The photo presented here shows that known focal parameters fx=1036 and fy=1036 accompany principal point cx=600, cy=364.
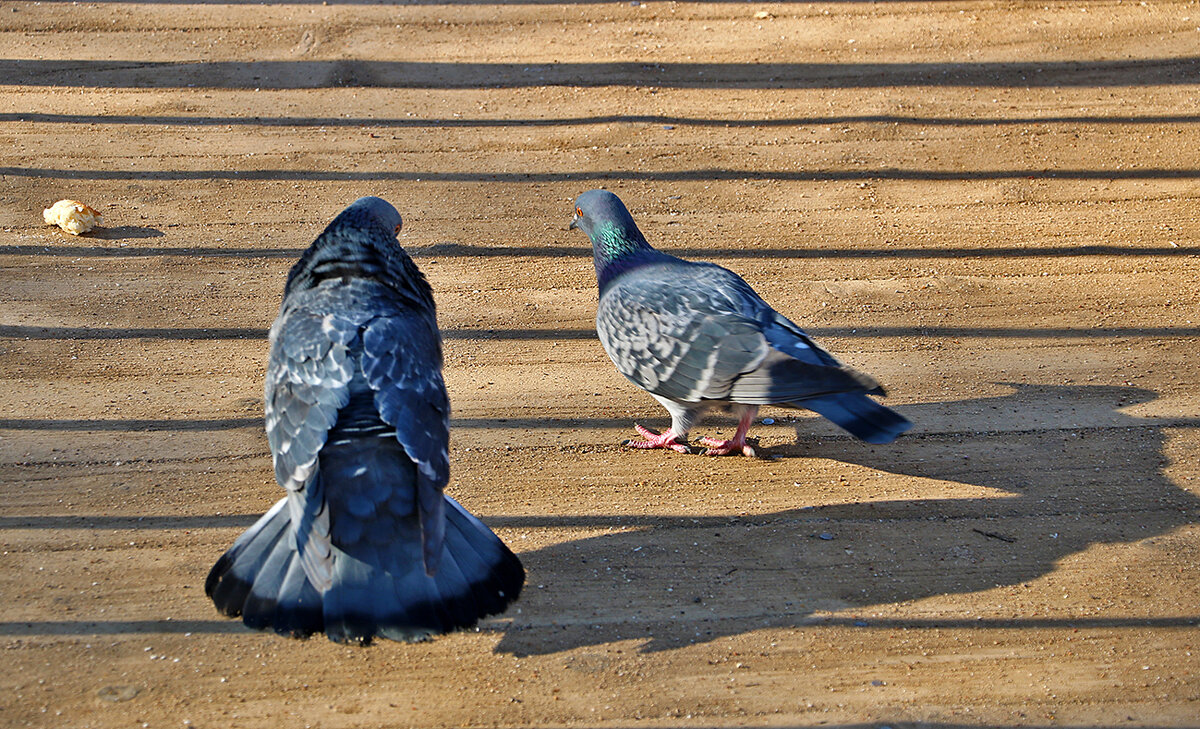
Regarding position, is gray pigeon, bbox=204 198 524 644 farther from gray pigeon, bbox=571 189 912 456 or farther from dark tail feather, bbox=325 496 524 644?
gray pigeon, bbox=571 189 912 456

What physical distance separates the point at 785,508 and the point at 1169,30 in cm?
605

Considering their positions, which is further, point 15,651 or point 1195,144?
point 1195,144

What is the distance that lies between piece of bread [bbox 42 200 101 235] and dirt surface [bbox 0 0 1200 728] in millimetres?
81

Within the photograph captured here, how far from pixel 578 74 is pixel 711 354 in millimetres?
3944

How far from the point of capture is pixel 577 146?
22.0 feet

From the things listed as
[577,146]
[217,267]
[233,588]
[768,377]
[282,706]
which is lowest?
[282,706]

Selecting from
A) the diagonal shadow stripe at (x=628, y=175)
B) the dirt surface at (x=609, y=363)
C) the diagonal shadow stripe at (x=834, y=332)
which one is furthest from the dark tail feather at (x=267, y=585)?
the diagonal shadow stripe at (x=628, y=175)

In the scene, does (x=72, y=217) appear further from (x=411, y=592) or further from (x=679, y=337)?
(x=411, y=592)

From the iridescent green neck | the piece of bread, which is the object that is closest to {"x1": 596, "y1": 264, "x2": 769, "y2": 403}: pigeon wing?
the iridescent green neck

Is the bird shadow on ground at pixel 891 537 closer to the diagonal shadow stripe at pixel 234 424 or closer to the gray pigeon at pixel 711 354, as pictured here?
the diagonal shadow stripe at pixel 234 424

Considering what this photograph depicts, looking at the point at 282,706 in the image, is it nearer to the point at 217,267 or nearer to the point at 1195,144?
the point at 217,267

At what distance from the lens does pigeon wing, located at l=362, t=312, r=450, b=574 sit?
10.2ft

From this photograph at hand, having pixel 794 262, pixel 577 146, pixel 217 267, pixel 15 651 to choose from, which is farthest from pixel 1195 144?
pixel 15 651

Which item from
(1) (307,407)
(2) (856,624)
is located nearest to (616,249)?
(1) (307,407)
